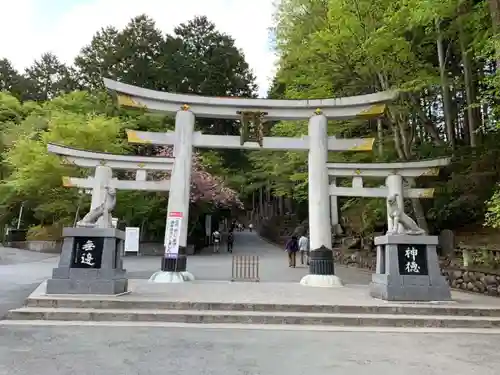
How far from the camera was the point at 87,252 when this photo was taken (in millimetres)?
9500

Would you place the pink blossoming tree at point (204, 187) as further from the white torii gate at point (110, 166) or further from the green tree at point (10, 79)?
the green tree at point (10, 79)

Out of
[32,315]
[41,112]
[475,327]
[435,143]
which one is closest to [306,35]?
[435,143]

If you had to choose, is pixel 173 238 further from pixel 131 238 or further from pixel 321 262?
pixel 131 238

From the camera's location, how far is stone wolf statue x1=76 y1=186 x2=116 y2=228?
1001 centimetres

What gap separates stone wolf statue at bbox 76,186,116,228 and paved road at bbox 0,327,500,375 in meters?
3.22

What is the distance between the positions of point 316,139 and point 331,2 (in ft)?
16.0

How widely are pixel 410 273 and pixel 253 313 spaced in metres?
3.79

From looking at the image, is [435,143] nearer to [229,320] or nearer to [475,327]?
[475,327]

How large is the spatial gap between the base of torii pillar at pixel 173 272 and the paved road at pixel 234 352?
519 centimetres

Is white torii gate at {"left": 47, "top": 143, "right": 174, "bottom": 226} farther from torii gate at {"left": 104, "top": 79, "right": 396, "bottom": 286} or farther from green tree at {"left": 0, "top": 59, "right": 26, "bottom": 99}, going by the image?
green tree at {"left": 0, "top": 59, "right": 26, "bottom": 99}

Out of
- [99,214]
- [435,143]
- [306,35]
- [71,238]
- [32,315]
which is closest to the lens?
[32,315]

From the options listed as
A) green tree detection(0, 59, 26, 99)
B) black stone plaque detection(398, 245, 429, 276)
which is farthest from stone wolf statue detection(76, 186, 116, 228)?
green tree detection(0, 59, 26, 99)

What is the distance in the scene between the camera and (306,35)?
17641 mm

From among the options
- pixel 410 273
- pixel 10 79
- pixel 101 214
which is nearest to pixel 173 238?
pixel 101 214
